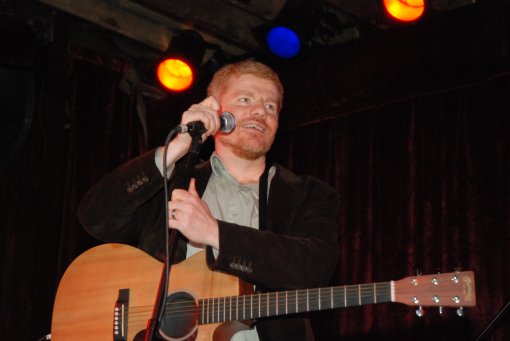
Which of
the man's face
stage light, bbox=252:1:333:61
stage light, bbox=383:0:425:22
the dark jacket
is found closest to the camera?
the dark jacket

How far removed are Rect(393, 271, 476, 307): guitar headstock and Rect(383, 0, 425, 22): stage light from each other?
250 cm

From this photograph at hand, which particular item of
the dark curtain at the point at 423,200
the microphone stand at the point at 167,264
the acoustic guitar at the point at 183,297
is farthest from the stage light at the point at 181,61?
the microphone stand at the point at 167,264

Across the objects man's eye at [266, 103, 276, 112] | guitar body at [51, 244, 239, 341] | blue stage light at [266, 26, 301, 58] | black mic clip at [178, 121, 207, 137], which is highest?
blue stage light at [266, 26, 301, 58]

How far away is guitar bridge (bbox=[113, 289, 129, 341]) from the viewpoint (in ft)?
9.25

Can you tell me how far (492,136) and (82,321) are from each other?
3.02m

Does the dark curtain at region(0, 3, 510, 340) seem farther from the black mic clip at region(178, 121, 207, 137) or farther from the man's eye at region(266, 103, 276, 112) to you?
the black mic clip at region(178, 121, 207, 137)

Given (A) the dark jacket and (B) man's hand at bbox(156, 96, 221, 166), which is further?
(A) the dark jacket

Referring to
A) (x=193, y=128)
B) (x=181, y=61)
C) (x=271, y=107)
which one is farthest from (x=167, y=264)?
(x=181, y=61)

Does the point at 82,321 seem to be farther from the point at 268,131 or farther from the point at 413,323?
the point at 413,323

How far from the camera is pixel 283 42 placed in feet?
A: 16.8

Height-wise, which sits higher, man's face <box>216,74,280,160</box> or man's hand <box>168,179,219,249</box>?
man's face <box>216,74,280,160</box>

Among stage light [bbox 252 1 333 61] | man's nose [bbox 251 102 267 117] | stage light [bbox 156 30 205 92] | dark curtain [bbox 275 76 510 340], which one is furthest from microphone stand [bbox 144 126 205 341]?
stage light [bbox 156 30 205 92]

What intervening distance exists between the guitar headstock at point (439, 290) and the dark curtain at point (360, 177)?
243 centimetres

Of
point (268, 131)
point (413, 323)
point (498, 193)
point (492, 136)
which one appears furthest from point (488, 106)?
point (268, 131)
